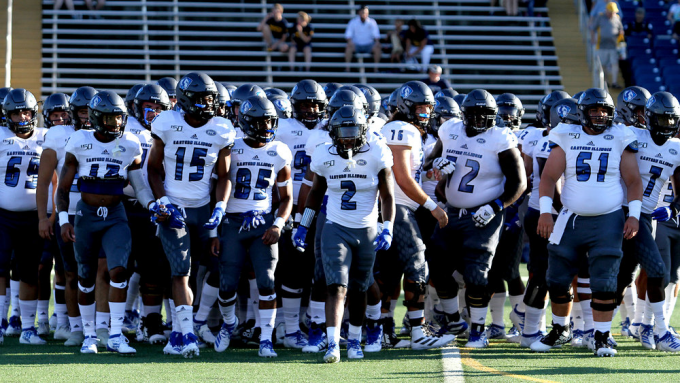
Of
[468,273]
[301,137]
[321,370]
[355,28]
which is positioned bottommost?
[321,370]

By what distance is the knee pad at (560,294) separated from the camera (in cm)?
698

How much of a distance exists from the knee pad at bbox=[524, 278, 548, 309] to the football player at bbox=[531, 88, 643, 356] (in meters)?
0.36

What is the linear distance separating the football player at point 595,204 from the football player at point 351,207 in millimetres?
1254

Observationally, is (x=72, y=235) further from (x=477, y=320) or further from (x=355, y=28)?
(x=355, y=28)

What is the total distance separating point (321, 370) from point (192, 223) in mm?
1532

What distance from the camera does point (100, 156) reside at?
6910 mm

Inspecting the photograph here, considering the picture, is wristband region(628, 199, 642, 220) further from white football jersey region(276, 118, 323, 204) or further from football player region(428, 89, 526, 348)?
white football jersey region(276, 118, 323, 204)

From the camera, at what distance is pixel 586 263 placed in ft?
24.5

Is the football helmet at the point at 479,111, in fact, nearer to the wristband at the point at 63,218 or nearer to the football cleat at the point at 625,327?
the football cleat at the point at 625,327

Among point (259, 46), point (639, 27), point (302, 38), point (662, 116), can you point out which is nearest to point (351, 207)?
point (662, 116)

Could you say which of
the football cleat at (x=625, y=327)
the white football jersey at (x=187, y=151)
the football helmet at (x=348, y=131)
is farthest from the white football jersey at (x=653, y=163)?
the white football jersey at (x=187, y=151)

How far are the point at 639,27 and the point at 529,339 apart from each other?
11597 millimetres

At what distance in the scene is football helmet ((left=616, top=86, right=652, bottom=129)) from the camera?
24.5 ft

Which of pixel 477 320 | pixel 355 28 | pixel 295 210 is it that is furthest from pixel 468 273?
pixel 355 28
